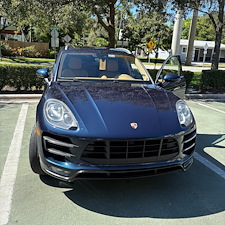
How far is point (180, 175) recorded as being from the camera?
346 centimetres

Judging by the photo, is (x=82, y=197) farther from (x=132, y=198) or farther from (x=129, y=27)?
(x=129, y=27)

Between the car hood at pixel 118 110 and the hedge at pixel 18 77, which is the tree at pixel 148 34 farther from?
the car hood at pixel 118 110

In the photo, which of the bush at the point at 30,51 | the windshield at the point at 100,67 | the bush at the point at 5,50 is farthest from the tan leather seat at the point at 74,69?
the bush at the point at 30,51

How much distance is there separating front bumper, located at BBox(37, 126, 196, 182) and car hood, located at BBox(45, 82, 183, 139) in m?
0.13

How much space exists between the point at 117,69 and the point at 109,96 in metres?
1.41

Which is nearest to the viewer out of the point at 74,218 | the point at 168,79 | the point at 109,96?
the point at 74,218

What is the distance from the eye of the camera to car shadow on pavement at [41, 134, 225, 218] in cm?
269

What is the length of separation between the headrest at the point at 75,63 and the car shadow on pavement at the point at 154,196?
179 cm

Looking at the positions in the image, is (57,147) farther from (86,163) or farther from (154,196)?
(154,196)

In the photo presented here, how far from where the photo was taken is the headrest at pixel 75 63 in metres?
4.05

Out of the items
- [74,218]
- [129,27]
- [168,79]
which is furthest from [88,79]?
[129,27]

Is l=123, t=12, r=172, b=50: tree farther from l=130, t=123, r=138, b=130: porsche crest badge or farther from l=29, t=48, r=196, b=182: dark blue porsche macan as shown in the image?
l=130, t=123, r=138, b=130: porsche crest badge

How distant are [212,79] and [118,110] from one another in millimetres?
8867

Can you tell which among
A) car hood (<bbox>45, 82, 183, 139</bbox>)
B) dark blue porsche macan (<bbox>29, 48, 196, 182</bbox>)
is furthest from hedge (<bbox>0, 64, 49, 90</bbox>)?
dark blue porsche macan (<bbox>29, 48, 196, 182</bbox>)
